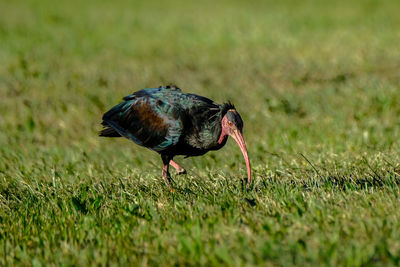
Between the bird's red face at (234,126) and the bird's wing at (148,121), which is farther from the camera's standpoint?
the bird's wing at (148,121)

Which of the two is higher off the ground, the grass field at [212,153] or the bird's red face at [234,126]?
the bird's red face at [234,126]

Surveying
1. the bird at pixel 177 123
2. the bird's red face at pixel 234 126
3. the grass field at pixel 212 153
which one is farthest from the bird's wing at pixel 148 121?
the bird's red face at pixel 234 126

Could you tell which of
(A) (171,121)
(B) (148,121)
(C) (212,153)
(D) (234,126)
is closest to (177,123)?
(A) (171,121)

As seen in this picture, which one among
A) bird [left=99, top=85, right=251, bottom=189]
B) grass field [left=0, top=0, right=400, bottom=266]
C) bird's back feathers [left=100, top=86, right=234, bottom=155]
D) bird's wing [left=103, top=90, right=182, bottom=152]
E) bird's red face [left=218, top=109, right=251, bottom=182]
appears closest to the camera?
grass field [left=0, top=0, right=400, bottom=266]

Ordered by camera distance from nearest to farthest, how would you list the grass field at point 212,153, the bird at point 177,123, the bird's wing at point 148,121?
1. the grass field at point 212,153
2. the bird at point 177,123
3. the bird's wing at point 148,121

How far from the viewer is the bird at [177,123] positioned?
6.06 m

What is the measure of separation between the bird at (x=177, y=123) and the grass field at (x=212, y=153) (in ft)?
1.27

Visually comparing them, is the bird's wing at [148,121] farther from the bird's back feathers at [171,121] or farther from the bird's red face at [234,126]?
Result: the bird's red face at [234,126]

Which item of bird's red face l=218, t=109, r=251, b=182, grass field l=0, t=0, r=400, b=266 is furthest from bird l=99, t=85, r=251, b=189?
grass field l=0, t=0, r=400, b=266

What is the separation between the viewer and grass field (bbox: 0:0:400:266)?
4.11m

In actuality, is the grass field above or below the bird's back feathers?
below

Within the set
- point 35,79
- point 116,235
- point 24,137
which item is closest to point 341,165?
point 116,235

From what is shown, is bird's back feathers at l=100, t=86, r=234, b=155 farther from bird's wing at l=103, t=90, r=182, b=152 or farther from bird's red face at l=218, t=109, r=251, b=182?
bird's red face at l=218, t=109, r=251, b=182

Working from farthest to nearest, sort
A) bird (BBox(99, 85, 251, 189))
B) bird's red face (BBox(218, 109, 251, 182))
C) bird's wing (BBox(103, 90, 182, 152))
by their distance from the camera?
1. bird's wing (BBox(103, 90, 182, 152))
2. bird (BBox(99, 85, 251, 189))
3. bird's red face (BBox(218, 109, 251, 182))
